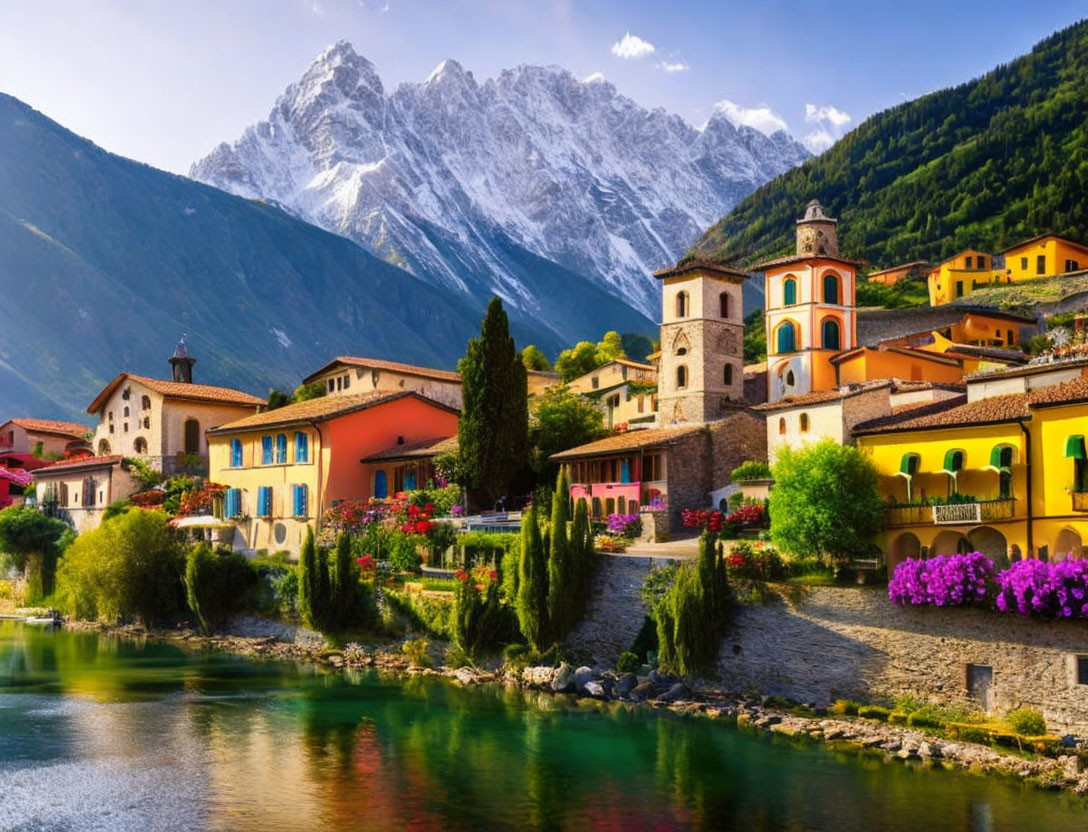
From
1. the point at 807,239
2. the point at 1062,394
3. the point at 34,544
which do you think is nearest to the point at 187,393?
the point at 34,544

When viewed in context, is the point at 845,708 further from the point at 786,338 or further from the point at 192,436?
the point at 192,436

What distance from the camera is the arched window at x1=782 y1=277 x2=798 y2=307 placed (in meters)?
58.8

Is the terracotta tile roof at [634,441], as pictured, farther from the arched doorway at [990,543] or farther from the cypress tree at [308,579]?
the arched doorway at [990,543]

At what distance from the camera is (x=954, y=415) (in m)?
35.4

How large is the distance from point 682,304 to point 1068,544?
2453 centimetres

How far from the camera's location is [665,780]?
2748 cm

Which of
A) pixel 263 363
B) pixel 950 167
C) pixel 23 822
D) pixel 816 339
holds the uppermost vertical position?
pixel 950 167

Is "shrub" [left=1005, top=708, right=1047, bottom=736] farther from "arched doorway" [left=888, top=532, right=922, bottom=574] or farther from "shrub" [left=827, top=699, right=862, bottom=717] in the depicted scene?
"arched doorway" [left=888, top=532, right=922, bottom=574]

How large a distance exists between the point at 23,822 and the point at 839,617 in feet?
70.5

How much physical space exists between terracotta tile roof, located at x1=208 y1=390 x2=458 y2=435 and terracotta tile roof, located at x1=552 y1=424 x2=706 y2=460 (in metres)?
12.1

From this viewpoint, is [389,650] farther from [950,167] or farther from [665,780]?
[950,167]

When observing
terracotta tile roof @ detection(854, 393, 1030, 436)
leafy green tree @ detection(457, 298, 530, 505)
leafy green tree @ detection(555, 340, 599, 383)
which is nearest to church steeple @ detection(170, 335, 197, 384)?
leafy green tree @ detection(555, 340, 599, 383)

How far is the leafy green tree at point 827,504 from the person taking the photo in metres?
34.4

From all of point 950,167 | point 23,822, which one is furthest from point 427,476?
point 950,167
